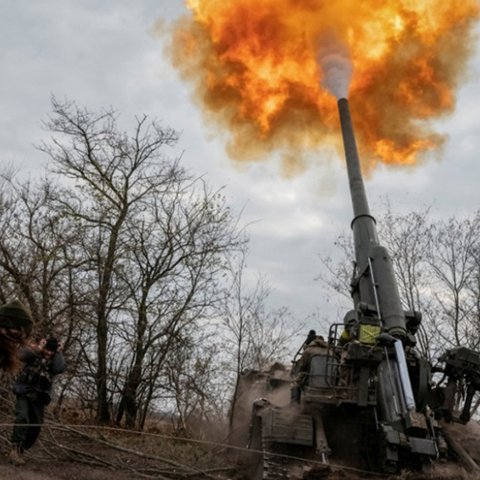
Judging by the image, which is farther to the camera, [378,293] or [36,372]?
[378,293]

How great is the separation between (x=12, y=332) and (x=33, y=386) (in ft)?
15.9

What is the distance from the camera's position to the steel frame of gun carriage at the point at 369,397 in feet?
27.6

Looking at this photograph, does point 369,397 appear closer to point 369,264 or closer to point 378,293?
point 378,293

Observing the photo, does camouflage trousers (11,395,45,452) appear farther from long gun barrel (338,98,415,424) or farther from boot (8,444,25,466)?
long gun barrel (338,98,415,424)

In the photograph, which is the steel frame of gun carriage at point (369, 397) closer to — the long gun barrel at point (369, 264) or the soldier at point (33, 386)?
the long gun barrel at point (369, 264)

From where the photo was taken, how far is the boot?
7.64 meters

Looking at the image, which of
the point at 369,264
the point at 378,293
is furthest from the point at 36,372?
the point at 369,264

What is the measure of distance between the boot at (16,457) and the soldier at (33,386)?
0.06m

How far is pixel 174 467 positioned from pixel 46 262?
314 inches

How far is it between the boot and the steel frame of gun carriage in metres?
3.28

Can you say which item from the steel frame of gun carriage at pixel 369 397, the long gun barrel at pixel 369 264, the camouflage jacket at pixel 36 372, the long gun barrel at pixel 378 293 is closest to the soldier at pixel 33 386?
the camouflage jacket at pixel 36 372

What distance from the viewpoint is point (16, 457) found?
7.67 meters

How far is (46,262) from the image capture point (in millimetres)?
15297

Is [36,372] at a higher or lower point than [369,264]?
A: lower
